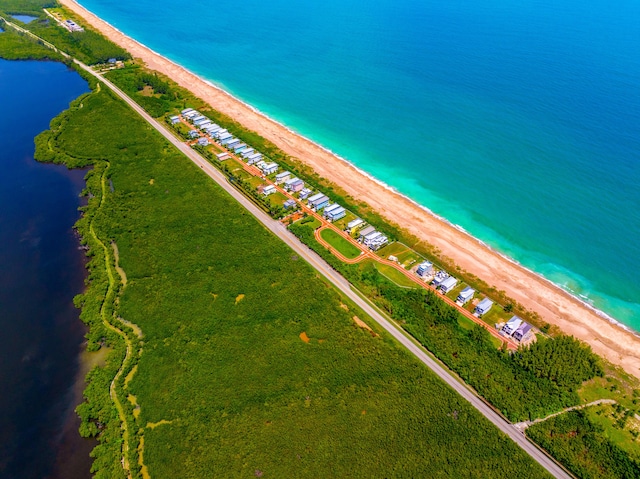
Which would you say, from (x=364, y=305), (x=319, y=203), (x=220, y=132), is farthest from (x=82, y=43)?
(x=364, y=305)

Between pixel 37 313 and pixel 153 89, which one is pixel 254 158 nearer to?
pixel 37 313

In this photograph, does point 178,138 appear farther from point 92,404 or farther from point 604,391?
point 604,391

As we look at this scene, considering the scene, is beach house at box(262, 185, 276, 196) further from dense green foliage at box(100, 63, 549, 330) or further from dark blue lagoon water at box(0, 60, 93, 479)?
dark blue lagoon water at box(0, 60, 93, 479)

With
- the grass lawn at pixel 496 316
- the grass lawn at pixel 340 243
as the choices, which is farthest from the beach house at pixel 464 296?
the grass lawn at pixel 340 243

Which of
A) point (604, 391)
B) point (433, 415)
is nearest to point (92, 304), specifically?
point (433, 415)

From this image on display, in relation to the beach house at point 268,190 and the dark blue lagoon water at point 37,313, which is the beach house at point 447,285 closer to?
the beach house at point 268,190

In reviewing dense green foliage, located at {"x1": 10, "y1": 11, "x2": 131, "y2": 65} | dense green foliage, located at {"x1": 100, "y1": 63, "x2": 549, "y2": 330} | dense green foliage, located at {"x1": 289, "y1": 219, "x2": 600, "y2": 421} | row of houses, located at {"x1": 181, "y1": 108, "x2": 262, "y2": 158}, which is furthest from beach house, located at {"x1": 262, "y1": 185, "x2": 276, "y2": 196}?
dense green foliage, located at {"x1": 10, "y1": 11, "x2": 131, "y2": 65}
